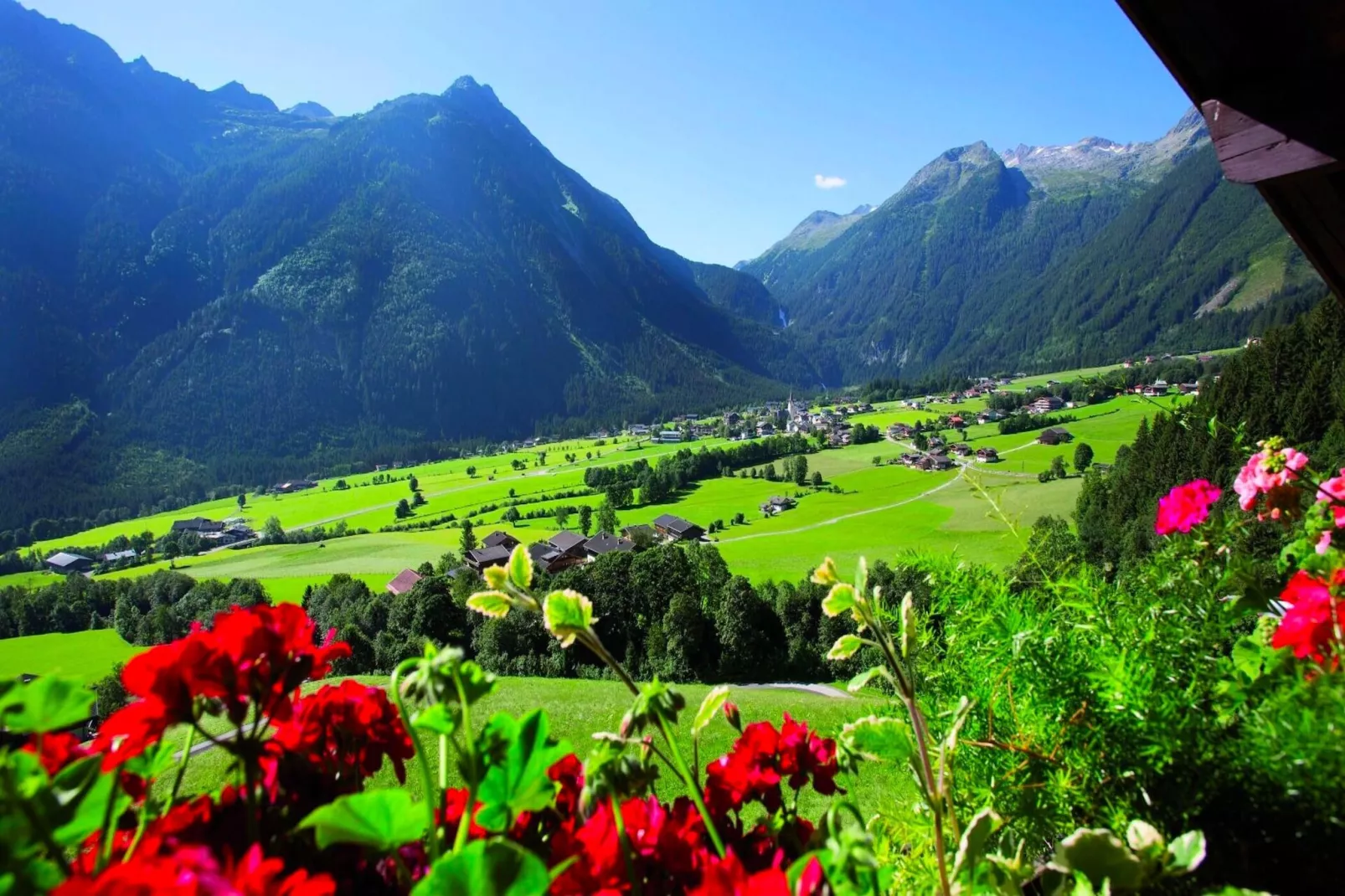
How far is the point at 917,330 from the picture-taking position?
17912 centimetres

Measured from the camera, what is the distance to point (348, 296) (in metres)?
120

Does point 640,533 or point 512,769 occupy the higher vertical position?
point 512,769

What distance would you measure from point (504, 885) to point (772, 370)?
6542 inches

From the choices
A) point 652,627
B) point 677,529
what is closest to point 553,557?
point 677,529

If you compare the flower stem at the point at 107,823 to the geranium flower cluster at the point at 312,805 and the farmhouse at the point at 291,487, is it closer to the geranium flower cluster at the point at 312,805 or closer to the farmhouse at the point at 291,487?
the geranium flower cluster at the point at 312,805

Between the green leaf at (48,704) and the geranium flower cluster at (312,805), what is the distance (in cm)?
3

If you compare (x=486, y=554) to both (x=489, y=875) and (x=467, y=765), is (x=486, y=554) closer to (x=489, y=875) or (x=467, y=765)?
(x=467, y=765)

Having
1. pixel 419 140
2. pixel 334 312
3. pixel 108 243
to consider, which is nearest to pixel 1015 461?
pixel 334 312

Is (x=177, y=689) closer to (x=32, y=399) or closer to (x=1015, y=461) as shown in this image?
(x=1015, y=461)

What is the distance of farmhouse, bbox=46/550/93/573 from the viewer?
51188 mm

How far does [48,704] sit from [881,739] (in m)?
0.73

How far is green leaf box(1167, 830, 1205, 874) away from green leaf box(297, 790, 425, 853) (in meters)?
0.62

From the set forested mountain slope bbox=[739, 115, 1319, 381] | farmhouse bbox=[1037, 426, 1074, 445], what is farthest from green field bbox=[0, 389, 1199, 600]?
forested mountain slope bbox=[739, 115, 1319, 381]

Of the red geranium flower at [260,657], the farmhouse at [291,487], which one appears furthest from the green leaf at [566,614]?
the farmhouse at [291,487]
